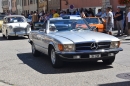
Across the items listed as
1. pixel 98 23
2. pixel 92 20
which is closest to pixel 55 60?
pixel 98 23

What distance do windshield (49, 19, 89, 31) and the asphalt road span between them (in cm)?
117

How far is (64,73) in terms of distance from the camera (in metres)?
8.18

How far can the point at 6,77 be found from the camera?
8008mm

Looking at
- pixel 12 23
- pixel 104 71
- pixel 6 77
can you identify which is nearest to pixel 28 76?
pixel 6 77

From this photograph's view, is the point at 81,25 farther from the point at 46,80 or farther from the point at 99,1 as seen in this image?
the point at 99,1

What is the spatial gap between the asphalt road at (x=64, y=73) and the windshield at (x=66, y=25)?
1.17m

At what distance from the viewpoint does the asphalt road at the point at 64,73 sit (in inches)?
283

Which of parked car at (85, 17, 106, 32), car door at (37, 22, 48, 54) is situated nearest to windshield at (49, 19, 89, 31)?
car door at (37, 22, 48, 54)

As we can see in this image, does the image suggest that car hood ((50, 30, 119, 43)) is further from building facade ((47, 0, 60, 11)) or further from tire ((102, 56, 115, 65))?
building facade ((47, 0, 60, 11))

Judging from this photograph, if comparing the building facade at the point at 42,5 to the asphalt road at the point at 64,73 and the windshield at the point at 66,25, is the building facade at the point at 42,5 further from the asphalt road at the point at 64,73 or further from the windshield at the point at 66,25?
the asphalt road at the point at 64,73

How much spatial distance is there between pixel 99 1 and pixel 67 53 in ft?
66.3

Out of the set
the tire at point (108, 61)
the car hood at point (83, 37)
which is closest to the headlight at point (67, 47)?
the car hood at point (83, 37)

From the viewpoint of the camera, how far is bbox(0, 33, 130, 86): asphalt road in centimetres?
720

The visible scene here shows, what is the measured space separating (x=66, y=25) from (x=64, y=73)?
7.24 ft
